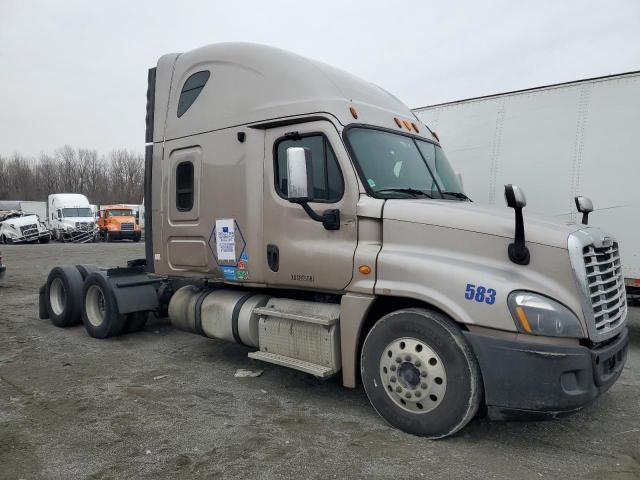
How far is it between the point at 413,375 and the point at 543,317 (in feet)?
3.53

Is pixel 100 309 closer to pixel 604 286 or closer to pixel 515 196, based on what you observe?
pixel 515 196

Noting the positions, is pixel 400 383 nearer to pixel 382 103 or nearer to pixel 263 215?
pixel 263 215

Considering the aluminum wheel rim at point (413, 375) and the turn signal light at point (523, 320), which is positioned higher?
the turn signal light at point (523, 320)

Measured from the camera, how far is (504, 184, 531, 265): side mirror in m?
3.37

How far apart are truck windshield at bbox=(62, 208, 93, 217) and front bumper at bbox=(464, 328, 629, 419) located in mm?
35921

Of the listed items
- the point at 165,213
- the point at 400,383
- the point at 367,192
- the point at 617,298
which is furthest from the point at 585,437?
the point at 165,213

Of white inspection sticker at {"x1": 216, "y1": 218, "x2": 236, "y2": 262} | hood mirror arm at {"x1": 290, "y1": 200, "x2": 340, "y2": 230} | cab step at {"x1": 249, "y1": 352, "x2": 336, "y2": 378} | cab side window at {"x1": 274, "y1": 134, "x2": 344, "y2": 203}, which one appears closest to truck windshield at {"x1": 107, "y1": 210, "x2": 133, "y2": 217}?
A: white inspection sticker at {"x1": 216, "y1": 218, "x2": 236, "y2": 262}

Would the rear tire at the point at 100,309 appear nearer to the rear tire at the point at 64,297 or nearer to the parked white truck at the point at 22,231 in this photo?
the rear tire at the point at 64,297

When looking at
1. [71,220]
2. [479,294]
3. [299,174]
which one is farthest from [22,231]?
[479,294]

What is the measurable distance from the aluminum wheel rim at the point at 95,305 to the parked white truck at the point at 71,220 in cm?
2942

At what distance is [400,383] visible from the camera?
3.90 metres

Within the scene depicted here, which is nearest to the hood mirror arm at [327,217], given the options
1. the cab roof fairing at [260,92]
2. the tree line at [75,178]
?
the cab roof fairing at [260,92]

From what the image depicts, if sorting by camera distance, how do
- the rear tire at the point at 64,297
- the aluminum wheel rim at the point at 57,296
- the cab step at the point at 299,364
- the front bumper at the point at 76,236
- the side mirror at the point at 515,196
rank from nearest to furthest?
1. the side mirror at the point at 515,196
2. the cab step at the point at 299,364
3. the rear tire at the point at 64,297
4. the aluminum wheel rim at the point at 57,296
5. the front bumper at the point at 76,236

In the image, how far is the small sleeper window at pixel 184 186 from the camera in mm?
5789
